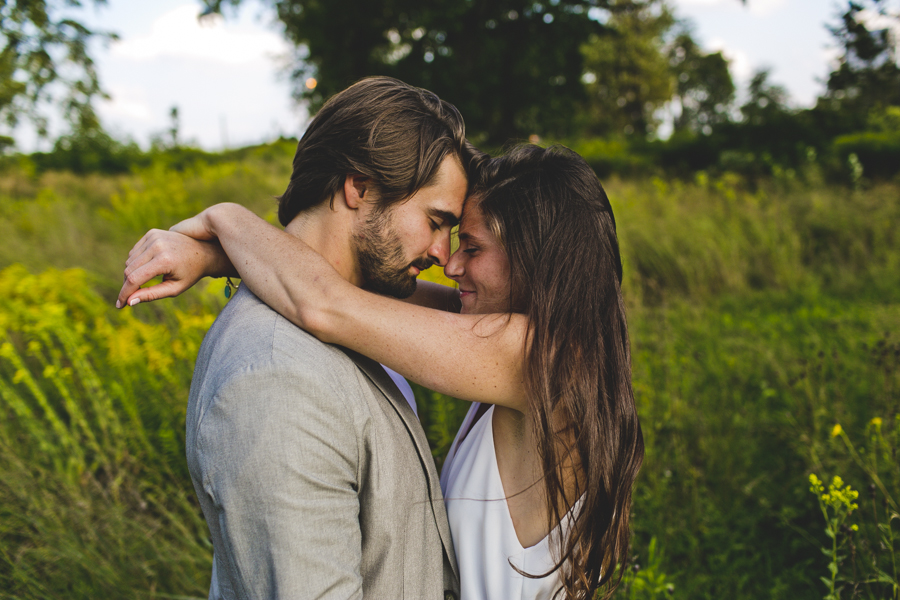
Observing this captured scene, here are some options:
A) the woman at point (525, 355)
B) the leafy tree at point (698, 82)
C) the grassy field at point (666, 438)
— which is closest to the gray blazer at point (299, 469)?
the woman at point (525, 355)

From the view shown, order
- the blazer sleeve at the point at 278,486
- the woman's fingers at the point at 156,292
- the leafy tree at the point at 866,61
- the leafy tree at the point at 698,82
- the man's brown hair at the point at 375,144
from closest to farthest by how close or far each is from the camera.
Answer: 1. the blazer sleeve at the point at 278,486
2. the woman's fingers at the point at 156,292
3. the man's brown hair at the point at 375,144
4. the leafy tree at the point at 866,61
5. the leafy tree at the point at 698,82

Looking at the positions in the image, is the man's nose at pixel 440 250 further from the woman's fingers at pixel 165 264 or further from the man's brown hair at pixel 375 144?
the woman's fingers at pixel 165 264

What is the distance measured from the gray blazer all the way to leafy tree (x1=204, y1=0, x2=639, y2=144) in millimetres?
15076

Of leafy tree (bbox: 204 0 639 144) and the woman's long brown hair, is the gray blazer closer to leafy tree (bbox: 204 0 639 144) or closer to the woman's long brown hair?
the woman's long brown hair

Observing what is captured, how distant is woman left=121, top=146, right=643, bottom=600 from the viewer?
4.81 ft

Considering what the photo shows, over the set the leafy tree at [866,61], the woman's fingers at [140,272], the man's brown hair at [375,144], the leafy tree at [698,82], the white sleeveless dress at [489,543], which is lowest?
the white sleeveless dress at [489,543]

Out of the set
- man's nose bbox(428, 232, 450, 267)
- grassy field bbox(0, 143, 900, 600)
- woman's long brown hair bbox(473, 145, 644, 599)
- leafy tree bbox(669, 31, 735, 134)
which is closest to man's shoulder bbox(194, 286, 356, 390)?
woman's long brown hair bbox(473, 145, 644, 599)

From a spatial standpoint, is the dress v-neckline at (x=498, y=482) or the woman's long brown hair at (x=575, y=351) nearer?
the woman's long brown hair at (x=575, y=351)

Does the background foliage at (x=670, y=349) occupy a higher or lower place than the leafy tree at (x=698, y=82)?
lower

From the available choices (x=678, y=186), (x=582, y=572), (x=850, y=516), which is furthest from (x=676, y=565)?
(x=678, y=186)

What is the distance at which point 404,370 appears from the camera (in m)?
1.45

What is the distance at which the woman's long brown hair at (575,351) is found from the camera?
1.53 metres

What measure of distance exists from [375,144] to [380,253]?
0.36 meters

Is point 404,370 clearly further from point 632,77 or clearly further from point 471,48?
point 632,77
